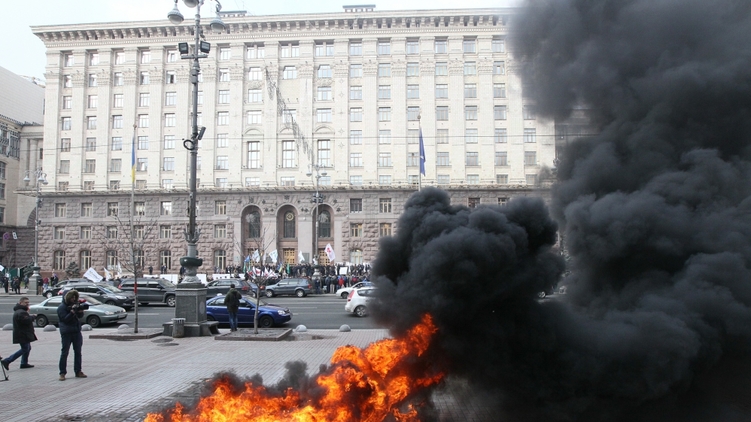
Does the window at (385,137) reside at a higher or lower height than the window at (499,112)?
lower

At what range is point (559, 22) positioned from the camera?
883cm

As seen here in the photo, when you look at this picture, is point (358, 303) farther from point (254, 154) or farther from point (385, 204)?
point (254, 154)

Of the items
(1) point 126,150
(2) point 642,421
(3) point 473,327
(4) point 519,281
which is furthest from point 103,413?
(1) point 126,150

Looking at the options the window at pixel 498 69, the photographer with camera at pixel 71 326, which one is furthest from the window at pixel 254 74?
the photographer with camera at pixel 71 326

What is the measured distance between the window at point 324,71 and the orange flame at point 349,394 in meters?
41.8

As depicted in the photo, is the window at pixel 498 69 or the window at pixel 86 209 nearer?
the window at pixel 498 69

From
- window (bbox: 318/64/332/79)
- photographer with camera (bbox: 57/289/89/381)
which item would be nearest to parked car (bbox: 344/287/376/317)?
photographer with camera (bbox: 57/289/89/381)

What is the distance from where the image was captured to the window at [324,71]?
45.8 meters

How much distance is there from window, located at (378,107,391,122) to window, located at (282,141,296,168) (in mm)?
8011

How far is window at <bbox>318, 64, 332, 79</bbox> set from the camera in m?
45.8

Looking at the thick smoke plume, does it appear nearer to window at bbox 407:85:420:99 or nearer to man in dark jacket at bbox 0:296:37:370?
man in dark jacket at bbox 0:296:37:370

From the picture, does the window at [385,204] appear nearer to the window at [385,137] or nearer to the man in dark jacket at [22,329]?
the window at [385,137]

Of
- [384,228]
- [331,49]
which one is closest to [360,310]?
[384,228]

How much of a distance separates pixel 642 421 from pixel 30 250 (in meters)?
62.9
